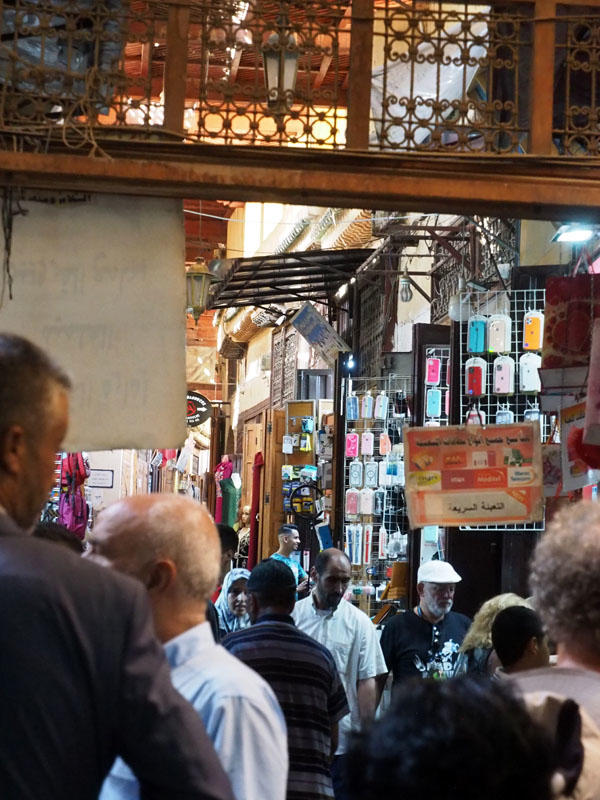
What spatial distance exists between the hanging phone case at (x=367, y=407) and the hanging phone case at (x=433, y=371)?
1.77 metres

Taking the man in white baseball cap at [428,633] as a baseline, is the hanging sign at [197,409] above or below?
above

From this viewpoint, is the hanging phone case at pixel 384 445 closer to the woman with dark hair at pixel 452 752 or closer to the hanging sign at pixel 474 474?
the hanging sign at pixel 474 474

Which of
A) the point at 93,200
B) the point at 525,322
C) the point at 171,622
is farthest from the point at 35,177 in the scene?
the point at 525,322

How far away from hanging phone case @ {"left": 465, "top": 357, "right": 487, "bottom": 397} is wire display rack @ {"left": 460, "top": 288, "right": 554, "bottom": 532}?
0.02m

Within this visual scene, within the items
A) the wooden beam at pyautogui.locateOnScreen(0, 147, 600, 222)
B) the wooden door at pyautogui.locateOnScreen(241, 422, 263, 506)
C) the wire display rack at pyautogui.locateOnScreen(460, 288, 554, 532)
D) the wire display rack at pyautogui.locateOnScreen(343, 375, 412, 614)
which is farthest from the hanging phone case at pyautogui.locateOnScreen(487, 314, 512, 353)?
the wooden door at pyautogui.locateOnScreen(241, 422, 263, 506)

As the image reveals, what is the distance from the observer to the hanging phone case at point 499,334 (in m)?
7.95

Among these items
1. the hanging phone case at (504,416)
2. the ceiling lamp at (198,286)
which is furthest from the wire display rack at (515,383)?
the ceiling lamp at (198,286)

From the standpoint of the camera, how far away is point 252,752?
252 cm

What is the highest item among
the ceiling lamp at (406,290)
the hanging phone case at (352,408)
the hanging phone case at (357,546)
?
the ceiling lamp at (406,290)

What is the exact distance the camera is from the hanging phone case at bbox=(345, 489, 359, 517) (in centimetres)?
1169

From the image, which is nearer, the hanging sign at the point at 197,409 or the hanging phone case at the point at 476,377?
the hanging phone case at the point at 476,377

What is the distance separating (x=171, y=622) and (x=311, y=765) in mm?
2070

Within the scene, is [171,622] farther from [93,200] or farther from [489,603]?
[489,603]

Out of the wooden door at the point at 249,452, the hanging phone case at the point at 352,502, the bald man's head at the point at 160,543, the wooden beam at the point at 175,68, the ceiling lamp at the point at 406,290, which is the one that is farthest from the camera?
the wooden door at the point at 249,452
